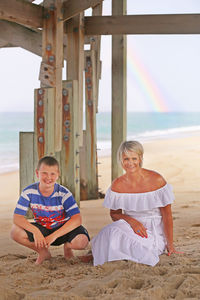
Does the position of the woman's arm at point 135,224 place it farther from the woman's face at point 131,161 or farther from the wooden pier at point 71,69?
the wooden pier at point 71,69

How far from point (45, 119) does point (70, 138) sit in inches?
24.9

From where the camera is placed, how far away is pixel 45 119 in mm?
4512

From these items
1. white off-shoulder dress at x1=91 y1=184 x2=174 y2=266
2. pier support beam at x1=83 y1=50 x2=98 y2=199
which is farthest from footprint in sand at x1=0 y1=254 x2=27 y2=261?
pier support beam at x1=83 y1=50 x2=98 y2=199

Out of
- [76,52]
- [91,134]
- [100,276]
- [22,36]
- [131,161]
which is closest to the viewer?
[100,276]

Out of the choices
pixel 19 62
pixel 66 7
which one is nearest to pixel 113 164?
pixel 66 7

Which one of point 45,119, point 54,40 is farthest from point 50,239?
point 54,40

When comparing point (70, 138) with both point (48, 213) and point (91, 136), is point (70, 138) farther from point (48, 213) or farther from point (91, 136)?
point (48, 213)

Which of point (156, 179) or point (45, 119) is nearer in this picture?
point (156, 179)

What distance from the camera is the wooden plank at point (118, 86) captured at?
6.07m

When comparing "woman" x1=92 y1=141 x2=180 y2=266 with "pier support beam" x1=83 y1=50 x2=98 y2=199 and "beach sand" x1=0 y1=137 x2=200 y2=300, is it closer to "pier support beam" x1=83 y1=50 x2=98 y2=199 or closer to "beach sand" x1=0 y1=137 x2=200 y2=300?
"beach sand" x1=0 y1=137 x2=200 y2=300

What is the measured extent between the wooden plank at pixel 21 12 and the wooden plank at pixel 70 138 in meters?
0.79

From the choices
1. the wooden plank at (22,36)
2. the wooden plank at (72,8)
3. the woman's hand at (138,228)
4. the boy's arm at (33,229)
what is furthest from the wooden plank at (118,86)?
the boy's arm at (33,229)

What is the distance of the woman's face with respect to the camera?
10.7 ft

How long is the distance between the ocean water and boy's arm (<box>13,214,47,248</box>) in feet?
40.8
